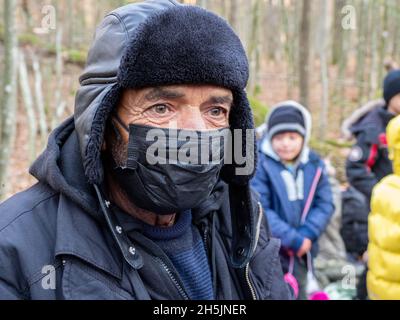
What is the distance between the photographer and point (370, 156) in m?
5.09

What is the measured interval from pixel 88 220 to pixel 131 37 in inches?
25.3

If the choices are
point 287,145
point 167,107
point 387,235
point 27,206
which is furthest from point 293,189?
point 27,206

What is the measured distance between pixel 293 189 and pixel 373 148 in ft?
3.91

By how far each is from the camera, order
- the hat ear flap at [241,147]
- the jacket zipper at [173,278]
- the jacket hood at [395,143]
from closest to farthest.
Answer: the jacket zipper at [173,278] → the hat ear flap at [241,147] → the jacket hood at [395,143]

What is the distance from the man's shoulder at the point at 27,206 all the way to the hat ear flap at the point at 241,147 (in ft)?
2.50

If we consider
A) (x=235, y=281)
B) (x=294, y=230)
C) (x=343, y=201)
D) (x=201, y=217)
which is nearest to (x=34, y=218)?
(x=201, y=217)

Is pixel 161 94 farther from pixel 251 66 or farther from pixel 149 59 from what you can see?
pixel 251 66

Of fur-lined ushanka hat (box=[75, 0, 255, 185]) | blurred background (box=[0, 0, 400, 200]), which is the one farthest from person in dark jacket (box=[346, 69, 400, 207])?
fur-lined ushanka hat (box=[75, 0, 255, 185])

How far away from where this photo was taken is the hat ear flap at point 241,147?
199 cm

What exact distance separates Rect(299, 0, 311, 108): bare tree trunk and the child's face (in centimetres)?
690

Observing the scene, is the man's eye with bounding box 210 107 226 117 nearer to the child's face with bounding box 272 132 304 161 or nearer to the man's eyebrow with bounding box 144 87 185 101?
the man's eyebrow with bounding box 144 87 185 101

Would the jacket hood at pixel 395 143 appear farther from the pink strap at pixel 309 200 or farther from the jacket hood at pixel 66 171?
the jacket hood at pixel 66 171

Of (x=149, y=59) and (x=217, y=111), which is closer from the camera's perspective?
(x=149, y=59)

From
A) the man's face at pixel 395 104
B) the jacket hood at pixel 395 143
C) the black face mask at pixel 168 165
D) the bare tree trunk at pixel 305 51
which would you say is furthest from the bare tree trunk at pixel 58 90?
the black face mask at pixel 168 165
